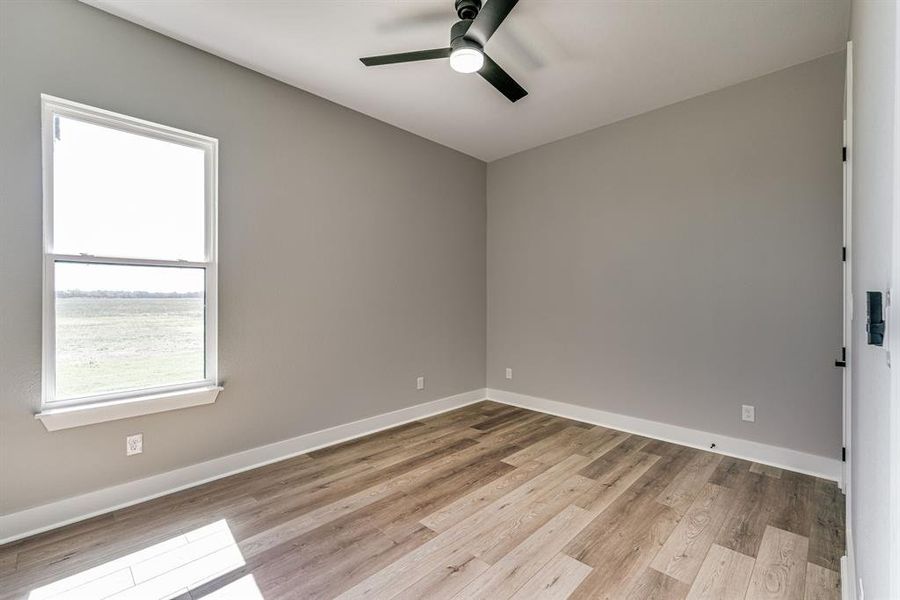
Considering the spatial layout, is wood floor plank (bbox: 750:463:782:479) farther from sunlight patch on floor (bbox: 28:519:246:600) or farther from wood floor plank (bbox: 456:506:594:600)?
sunlight patch on floor (bbox: 28:519:246:600)

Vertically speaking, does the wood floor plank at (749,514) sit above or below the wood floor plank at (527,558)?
above

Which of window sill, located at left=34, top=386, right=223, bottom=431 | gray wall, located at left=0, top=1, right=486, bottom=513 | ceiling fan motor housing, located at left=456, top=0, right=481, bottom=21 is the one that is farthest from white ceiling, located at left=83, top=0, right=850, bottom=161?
window sill, located at left=34, top=386, right=223, bottom=431

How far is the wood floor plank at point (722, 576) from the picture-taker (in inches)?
66.4

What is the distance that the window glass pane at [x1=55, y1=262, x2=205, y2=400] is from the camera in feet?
7.34

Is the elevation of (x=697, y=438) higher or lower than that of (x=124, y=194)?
lower

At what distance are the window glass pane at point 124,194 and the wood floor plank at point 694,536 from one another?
127 inches

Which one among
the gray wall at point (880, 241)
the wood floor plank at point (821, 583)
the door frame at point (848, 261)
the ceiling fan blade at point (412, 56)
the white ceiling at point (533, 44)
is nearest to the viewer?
the gray wall at point (880, 241)

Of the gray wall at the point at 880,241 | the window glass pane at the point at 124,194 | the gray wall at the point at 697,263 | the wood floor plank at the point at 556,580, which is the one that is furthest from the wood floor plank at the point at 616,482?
the window glass pane at the point at 124,194

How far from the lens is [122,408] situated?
2330mm

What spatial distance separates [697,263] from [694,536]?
208 cm

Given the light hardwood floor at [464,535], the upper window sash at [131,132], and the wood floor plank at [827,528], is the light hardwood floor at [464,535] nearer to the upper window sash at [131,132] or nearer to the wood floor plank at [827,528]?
the wood floor plank at [827,528]

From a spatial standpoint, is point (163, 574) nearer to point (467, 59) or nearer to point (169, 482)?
point (169, 482)

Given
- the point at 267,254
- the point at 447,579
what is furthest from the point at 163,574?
the point at 267,254

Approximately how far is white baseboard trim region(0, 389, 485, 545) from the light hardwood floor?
0.08m
